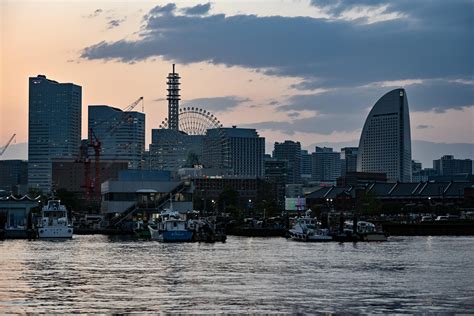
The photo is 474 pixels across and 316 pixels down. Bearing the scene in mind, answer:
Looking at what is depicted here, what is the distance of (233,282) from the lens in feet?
246

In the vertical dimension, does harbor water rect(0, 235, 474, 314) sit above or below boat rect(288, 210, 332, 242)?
below

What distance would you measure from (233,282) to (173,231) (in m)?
76.1

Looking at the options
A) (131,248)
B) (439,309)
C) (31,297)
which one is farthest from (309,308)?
(131,248)

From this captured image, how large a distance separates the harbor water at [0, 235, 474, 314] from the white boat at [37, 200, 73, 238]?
1825 inches

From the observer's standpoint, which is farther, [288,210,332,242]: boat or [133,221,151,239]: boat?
[133,221,151,239]: boat

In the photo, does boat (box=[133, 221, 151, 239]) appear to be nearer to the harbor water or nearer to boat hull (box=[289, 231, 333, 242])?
boat hull (box=[289, 231, 333, 242])

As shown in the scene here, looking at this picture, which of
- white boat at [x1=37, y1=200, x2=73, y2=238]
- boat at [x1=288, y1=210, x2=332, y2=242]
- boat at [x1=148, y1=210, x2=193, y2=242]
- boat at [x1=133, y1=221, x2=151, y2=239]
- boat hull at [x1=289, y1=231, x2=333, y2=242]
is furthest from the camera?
boat at [x1=133, y1=221, x2=151, y2=239]

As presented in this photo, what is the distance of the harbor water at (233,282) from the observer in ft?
196

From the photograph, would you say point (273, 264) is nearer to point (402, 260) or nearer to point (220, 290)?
point (402, 260)

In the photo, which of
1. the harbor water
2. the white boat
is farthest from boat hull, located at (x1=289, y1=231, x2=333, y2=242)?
the harbor water

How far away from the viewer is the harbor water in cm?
5966

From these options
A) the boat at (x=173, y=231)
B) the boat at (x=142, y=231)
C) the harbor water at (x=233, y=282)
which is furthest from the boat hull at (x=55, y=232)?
the harbor water at (x=233, y=282)

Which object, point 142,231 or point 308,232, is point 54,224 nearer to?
point 142,231

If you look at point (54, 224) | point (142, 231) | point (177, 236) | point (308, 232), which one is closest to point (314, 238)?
point (308, 232)
